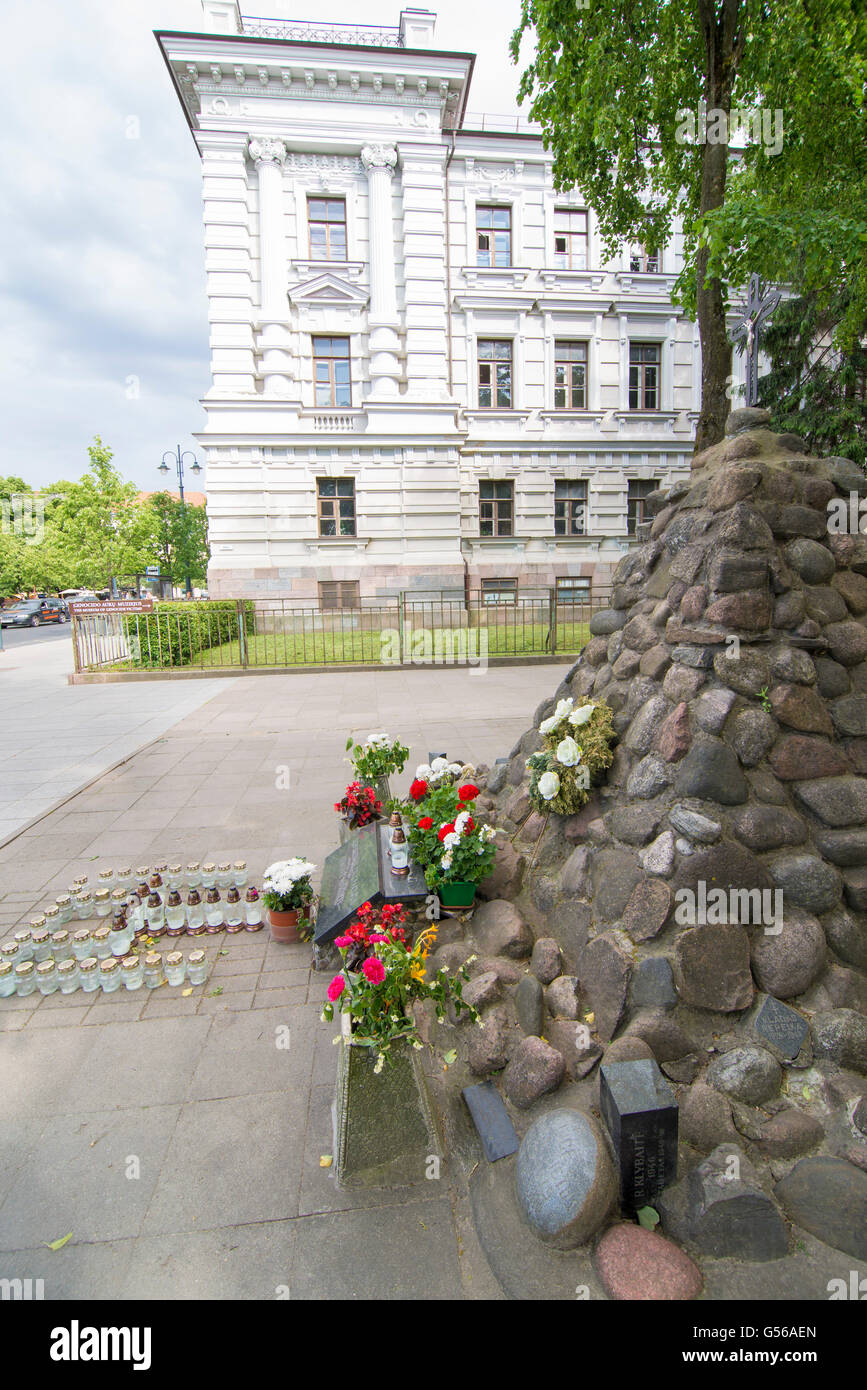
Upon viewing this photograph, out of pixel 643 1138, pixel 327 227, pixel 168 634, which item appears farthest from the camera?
pixel 327 227

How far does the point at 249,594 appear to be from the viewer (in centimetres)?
2094

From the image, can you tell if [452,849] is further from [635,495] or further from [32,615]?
[32,615]

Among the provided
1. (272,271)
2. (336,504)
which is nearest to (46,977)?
(336,504)

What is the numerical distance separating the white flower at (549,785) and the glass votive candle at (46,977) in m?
3.01

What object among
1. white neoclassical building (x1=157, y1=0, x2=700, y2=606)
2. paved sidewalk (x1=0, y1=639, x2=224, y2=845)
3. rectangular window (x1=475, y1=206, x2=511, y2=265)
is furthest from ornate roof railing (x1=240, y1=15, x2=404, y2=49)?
paved sidewalk (x1=0, y1=639, x2=224, y2=845)

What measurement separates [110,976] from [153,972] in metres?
0.25

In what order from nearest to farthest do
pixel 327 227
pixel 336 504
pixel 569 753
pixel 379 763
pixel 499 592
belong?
1. pixel 569 753
2. pixel 379 763
3. pixel 327 227
4. pixel 336 504
5. pixel 499 592

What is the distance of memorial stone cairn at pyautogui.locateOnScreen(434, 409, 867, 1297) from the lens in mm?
2281

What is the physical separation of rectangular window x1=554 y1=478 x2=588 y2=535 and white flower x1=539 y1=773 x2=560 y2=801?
21.1 metres

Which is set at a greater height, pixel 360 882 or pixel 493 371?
pixel 493 371

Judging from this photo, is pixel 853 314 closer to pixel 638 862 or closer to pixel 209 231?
pixel 638 862

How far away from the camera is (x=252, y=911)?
4500 millimetres
